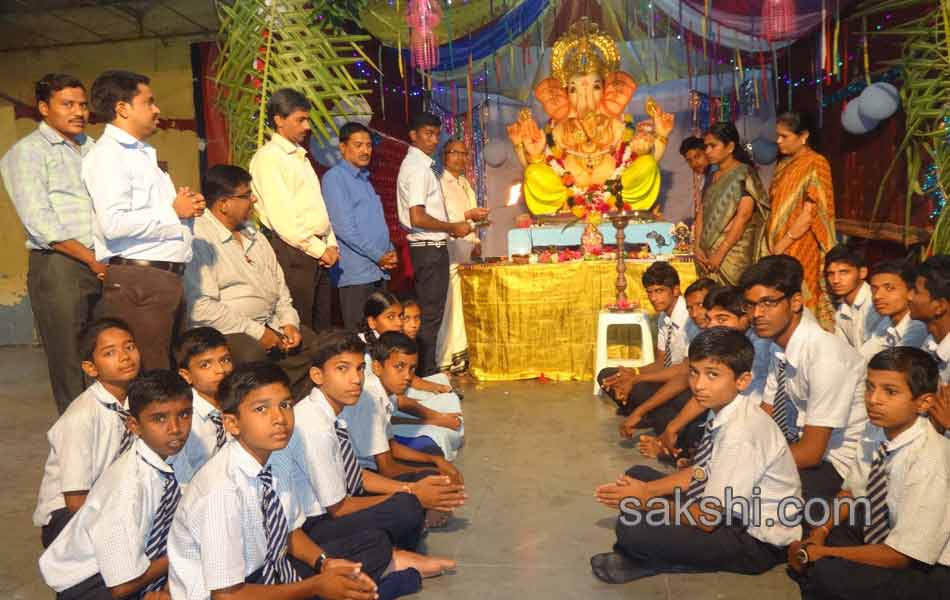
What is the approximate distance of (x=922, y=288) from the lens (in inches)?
107

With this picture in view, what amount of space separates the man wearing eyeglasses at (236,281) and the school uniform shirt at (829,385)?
190 cm

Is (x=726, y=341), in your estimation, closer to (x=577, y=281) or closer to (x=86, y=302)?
(x=86, y=302)

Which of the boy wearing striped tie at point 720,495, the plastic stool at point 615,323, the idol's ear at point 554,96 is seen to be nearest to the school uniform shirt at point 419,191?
A: the plastic stool at point 615,323

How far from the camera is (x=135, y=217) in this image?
2676mm

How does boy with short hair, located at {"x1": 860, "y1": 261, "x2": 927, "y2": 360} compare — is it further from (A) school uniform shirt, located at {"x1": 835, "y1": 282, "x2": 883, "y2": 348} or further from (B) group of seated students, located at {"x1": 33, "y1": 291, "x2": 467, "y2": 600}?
(B) group of seated students, located at {"x1": 33, "y1": 291, "x2": 467, "y2": 600}

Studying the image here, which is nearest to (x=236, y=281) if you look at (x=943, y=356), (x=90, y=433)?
(x=90, y=433)

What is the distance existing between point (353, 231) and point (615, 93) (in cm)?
408

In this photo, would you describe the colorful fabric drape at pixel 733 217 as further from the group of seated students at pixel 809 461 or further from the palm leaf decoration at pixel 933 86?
the group of seated students at pixel 809 461

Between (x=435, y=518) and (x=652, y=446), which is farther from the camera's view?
(x=652, y=446)

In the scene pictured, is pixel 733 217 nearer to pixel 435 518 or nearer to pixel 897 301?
pixel 897 301

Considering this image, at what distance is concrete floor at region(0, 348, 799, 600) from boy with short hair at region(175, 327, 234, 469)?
58 cm

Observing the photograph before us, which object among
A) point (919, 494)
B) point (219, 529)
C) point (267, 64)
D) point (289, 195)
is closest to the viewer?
point (219, 529)

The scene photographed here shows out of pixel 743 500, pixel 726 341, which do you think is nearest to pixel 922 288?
pixel 726 341

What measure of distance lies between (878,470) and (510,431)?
205cm
